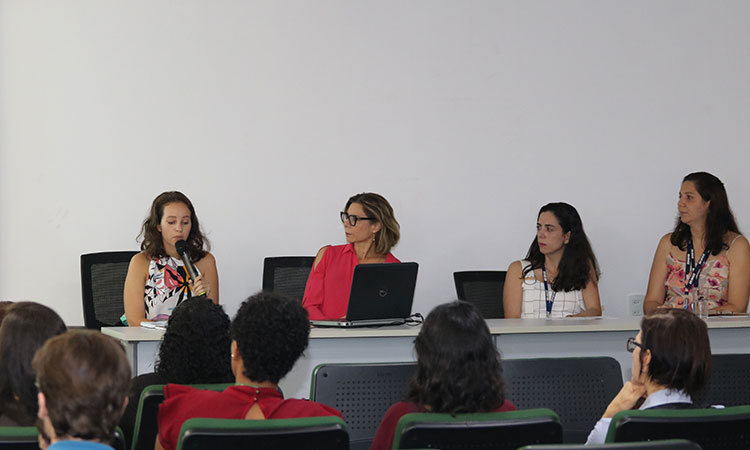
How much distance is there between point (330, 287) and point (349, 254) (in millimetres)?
220

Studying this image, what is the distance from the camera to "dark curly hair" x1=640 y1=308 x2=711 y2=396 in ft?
7.81

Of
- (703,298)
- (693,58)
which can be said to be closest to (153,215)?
(703,298)

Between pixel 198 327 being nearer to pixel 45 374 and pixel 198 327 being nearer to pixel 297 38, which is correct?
pixel 45 374

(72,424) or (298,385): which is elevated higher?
(72,424)

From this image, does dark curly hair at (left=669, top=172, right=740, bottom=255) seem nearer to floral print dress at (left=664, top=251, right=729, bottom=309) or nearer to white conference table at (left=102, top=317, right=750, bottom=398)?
floral print dress at (left=664, top=251, right=729, bottom=309)

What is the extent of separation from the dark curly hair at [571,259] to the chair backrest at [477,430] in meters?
2.67

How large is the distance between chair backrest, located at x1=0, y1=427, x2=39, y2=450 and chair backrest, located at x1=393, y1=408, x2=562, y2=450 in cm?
79

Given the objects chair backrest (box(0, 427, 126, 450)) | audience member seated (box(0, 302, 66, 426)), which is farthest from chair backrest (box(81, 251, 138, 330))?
chair backrest (box(0, 427, 126, 450))

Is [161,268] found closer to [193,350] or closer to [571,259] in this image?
[193,350]

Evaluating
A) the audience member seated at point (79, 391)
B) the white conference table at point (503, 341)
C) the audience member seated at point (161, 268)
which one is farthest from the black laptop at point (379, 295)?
the audience member seated at point (79, 391)

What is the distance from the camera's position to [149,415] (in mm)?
2414

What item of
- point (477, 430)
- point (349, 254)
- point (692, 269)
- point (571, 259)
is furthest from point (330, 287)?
point (477, 430)

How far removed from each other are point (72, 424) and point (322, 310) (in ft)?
9.48

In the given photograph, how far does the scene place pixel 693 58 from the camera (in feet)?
19.3
